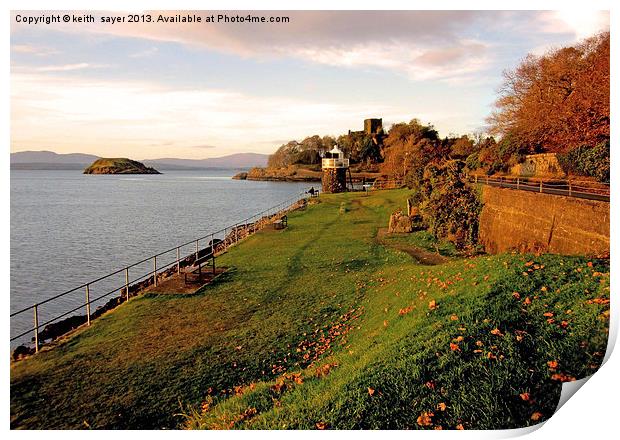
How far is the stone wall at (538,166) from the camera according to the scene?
26041mm

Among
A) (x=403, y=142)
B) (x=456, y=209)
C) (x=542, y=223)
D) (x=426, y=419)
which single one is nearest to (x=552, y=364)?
(x=426, y=419)

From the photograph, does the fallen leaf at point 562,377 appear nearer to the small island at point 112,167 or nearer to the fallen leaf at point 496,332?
the fallen leaf at point 496,332

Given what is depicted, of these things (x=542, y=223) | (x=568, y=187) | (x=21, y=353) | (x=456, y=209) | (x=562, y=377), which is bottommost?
(x=21, y=353)

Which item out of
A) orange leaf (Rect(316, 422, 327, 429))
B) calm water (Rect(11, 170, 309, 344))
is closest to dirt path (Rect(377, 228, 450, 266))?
orange leaf (Rect(316, 422, 327, 429))

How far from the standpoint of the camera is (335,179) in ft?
219

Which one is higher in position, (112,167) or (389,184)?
(112,167)

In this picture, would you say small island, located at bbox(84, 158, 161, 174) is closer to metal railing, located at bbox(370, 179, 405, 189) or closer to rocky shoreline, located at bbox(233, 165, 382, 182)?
rocky shoreline, located at bbox(233, 165, 382, 182)

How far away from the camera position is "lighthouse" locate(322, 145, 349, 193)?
66.3m

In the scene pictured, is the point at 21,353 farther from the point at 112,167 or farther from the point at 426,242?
the point at 112,167

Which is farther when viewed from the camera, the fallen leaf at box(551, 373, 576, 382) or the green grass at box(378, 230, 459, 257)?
the green grass at box(378, 230, 459, 257)

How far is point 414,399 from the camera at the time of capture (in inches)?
241

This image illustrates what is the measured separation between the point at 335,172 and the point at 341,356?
59141 mm
